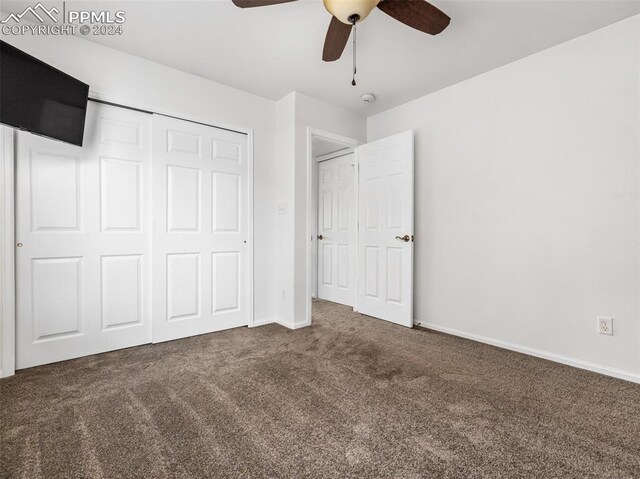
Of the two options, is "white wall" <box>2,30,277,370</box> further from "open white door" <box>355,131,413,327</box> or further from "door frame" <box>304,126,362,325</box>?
"open white door" <box>355,131,413,327</box>

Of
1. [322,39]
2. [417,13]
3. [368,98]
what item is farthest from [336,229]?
[417,13]

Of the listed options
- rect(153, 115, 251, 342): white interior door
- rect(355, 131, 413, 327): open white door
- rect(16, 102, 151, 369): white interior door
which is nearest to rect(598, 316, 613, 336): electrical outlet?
rect(355, 131, 413, 327): open white door

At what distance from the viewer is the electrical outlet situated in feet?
7.47

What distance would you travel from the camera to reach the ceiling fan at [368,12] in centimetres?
159

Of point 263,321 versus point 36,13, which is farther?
point 263,321

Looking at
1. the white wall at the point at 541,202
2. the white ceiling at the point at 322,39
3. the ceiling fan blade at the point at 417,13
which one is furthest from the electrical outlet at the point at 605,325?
the ceiling fan blade at the point at 417,13

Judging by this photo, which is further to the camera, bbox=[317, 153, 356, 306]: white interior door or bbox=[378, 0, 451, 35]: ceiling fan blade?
bbox=[317, 153, 356, 306]: white interior door

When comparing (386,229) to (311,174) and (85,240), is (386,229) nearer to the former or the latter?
(311,174)

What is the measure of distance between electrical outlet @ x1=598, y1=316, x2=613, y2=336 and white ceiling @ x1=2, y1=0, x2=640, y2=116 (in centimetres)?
211

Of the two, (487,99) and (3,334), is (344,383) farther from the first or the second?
(487,99)

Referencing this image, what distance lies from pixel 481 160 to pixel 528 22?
109 cm

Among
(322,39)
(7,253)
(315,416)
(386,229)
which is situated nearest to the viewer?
(315,416)

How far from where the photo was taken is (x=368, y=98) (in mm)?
3477

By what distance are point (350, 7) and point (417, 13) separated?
44cm
